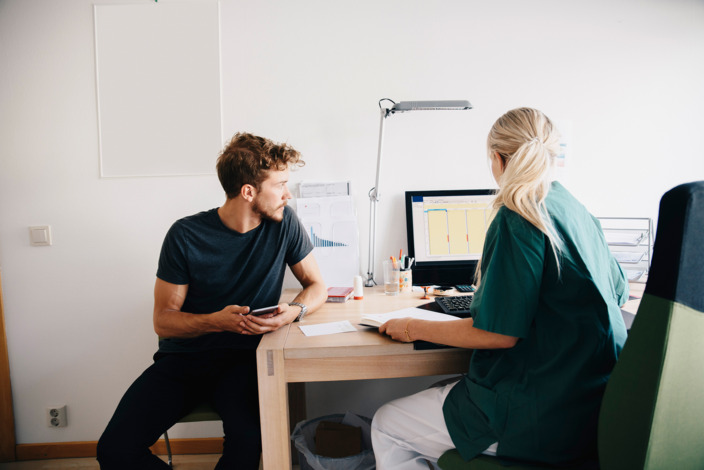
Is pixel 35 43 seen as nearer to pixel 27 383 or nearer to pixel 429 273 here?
pixel 27 383

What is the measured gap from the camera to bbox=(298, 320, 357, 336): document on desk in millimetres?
1311

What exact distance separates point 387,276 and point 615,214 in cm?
119

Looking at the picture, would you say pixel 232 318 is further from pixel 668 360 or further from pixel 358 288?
pixel 668 360

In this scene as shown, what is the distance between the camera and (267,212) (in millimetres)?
1573

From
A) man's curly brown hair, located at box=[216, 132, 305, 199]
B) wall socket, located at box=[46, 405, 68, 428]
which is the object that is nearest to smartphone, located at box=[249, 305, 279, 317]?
man's curly brown hair, located at box=[216, 132, 305, 199]

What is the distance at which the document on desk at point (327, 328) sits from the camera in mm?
1311

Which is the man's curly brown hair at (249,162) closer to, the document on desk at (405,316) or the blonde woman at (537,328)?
the document on desk at (405,316)

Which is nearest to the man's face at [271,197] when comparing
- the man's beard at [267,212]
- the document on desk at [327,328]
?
the man's beard at [267,212]

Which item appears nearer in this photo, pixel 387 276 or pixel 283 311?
pixel 283 311

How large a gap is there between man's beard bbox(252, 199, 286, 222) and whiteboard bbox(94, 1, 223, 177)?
49 cm

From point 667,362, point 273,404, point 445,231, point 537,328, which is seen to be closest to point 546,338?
point 537,328

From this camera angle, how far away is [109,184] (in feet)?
6.31

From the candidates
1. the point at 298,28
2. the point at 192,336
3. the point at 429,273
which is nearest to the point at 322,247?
the point at 429,273

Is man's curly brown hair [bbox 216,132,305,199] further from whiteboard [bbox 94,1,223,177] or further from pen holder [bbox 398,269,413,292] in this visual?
pen holder [bbox 398,269,413,292]
